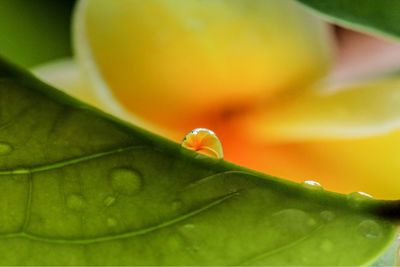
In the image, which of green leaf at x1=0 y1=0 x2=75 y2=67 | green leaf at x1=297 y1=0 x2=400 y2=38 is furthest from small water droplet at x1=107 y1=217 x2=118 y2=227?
green leaf at x1=0 y1=0 x2=75 y2=67

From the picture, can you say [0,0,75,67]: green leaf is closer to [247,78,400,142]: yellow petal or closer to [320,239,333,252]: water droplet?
[247,78,400,142]: yellow petal

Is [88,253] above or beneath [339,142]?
beneath

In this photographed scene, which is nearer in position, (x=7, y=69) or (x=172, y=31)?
(x=7, y=69)

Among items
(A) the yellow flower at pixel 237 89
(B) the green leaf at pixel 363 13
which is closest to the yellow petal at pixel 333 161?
(A) the yellow flower at pixel 237 89

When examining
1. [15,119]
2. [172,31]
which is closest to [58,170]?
[15,119]

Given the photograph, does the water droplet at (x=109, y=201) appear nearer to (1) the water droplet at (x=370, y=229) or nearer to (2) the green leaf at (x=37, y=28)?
(1) the water droplet at (x=370, y=229)

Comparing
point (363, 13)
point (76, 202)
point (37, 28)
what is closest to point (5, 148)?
point (76, 202)

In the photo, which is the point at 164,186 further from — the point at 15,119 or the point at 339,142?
the point at 339,142
